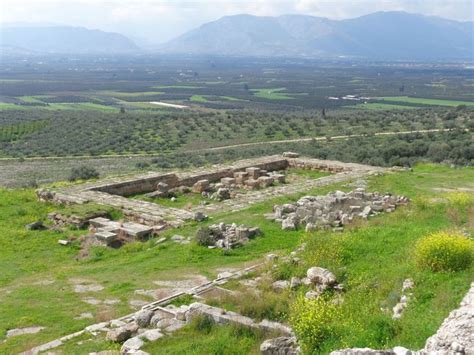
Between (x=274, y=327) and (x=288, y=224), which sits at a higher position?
(x=274, y=327)

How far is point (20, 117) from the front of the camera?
3622 inches

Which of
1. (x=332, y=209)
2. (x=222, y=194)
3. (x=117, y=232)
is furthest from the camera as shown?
(x=222, y=194)

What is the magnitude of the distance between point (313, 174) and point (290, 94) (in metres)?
132

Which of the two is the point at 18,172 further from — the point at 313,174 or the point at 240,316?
the point at 240,316

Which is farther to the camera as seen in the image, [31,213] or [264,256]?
[31,213]

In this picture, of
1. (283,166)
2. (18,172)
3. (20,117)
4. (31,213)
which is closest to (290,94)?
(20,117)

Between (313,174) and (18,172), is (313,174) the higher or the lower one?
the higher one

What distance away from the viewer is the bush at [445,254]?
952 centimetres

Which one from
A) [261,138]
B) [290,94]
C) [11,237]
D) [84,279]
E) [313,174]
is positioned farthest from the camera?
[290,94]

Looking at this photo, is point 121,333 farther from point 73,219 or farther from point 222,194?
point 222,194

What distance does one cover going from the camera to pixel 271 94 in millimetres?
157250

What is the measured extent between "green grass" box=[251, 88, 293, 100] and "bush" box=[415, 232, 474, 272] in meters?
135

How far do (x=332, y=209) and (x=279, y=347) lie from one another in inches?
355

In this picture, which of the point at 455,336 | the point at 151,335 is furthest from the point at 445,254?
the point at 151,335
